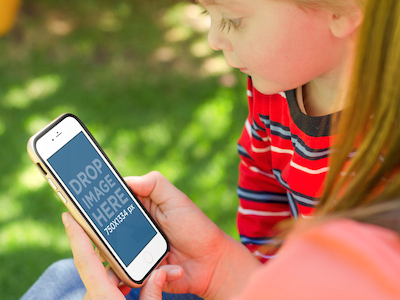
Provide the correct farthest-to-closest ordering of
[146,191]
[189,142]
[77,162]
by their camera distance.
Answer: [189,142] → [146,191] → [77,162]

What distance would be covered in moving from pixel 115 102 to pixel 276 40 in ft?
5.03

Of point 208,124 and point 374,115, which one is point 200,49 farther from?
point 374,115

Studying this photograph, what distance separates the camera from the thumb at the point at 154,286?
2.88 ft

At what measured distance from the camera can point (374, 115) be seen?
20.5 inches

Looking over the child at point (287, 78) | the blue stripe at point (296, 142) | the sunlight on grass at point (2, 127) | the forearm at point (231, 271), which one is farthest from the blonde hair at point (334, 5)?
the sunlight on grass at point (2, 127)

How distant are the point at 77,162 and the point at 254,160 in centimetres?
45

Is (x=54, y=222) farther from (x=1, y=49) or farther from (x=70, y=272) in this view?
(x=1, y=49)

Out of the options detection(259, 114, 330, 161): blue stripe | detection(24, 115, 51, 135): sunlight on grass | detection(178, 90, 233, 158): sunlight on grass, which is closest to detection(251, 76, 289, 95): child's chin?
detection(259, 114, 330, 161): blue stripe

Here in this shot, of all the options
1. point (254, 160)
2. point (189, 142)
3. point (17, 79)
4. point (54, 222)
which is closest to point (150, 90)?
point (189, 142)

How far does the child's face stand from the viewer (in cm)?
69

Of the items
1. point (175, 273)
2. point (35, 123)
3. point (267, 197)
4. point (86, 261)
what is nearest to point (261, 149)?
point (267, 197)

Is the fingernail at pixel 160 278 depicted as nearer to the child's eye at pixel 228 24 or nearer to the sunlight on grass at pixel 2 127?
the child's eye at pixel 228 24

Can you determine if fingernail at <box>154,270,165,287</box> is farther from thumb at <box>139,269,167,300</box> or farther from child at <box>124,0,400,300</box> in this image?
child at <box>124,0,400,300</box>

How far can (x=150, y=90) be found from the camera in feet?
7.24
